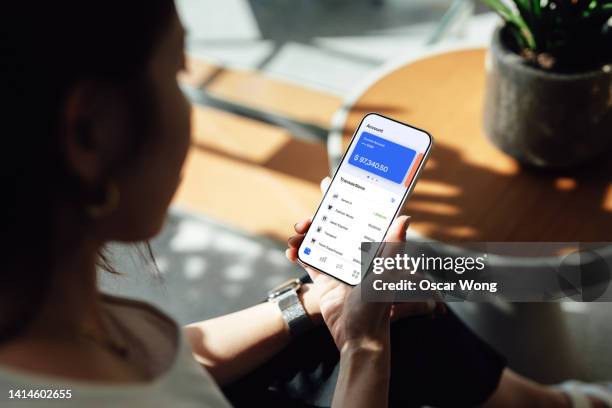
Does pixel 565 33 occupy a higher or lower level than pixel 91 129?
lower

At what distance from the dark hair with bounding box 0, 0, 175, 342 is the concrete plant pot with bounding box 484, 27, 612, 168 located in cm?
60

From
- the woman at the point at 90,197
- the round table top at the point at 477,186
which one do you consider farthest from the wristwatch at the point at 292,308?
the round table top at the point at 477,186

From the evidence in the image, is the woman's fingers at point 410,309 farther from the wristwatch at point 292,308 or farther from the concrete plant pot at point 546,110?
the concrete plant pot at point 546,110

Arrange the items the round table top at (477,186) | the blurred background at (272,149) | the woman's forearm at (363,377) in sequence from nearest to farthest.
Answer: the woman's forearm at (363,377) → the round table top at (477,186) → the blurred background at (272,149)

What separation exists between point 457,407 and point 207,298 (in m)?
0.74

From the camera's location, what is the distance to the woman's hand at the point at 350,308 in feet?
2.46

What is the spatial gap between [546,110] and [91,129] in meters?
0.69

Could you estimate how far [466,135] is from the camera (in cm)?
111

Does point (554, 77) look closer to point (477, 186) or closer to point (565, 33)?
point (565, 33)

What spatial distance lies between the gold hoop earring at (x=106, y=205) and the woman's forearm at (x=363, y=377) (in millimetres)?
359

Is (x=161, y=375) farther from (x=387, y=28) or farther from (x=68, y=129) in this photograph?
(x=387, y=28)

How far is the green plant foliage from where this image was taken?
2.93ft

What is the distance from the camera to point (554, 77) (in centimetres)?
89

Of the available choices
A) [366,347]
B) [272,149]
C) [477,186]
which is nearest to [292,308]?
[366,347]
